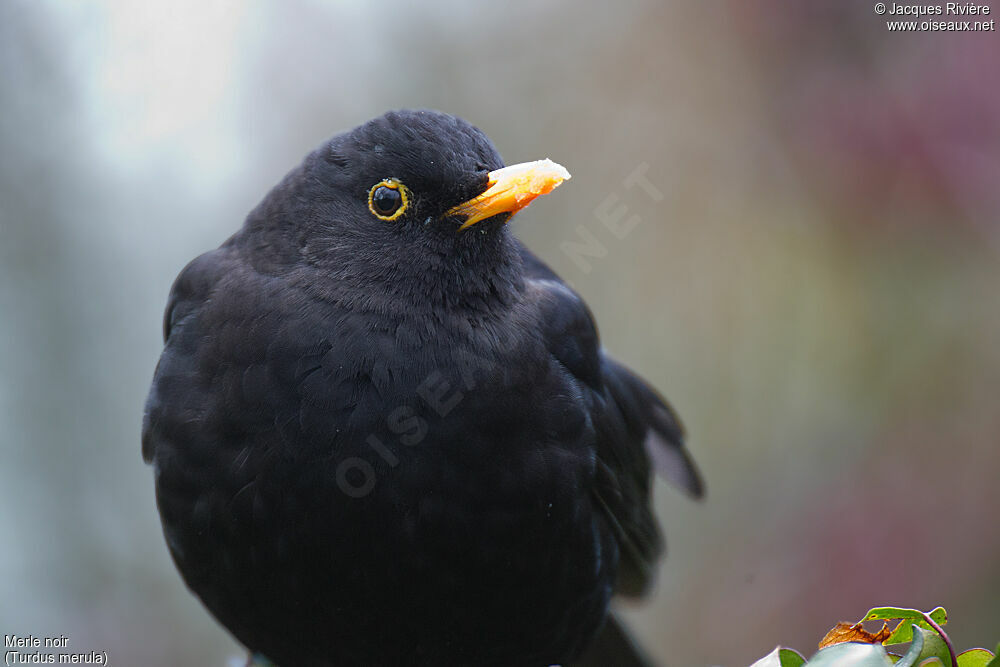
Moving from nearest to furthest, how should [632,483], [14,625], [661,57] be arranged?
[632,483], [14,625], [661,57]

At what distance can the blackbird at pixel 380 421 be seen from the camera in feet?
8.91

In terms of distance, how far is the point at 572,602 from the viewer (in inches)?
125

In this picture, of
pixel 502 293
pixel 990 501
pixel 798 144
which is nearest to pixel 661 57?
pixel 798 144

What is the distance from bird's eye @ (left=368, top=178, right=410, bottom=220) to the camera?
2852 millimetres

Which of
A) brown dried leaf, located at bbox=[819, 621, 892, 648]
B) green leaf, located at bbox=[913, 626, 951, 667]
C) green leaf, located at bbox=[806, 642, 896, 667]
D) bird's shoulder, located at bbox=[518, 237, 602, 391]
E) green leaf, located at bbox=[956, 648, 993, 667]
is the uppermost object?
bird's shoulder, located at bbox=[518, 237, 602, 391]

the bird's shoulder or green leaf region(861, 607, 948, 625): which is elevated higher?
the bird's shoulder

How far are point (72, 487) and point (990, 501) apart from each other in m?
4.65

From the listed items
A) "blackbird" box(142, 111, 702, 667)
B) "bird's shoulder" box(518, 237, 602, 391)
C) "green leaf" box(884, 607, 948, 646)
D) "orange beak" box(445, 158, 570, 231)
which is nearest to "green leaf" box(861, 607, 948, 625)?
"green leaf" box(884, 607, 948, 646)

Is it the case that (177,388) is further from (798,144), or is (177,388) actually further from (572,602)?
(798,144)

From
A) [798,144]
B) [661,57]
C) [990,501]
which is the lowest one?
[990,501]

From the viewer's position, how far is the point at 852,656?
4.98 feet

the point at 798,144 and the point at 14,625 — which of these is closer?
the point at 798,144

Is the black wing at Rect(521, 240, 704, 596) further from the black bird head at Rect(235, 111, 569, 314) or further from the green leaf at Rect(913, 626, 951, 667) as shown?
the green leaf at Rect(913, 626, 951, 667)

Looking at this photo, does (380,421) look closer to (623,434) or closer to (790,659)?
(623,434)
